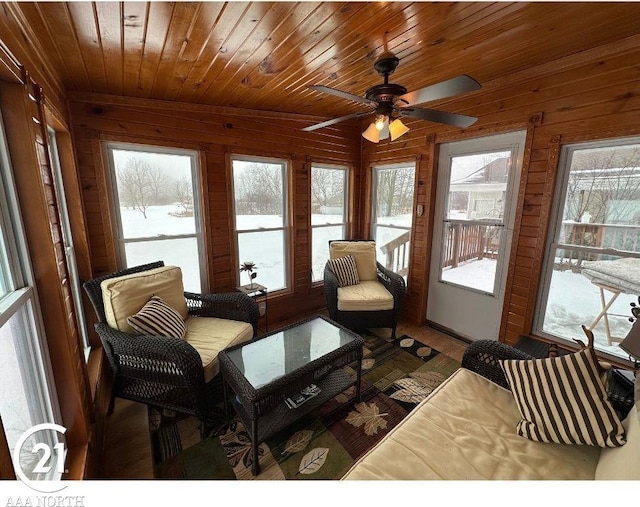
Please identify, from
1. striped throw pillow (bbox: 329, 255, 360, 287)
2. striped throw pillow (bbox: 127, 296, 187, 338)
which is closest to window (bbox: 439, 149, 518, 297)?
striped throw pillow (bbox: 329, 255, 360, 287)

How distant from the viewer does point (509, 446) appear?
119 cm

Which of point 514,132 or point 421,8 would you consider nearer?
point 421,8

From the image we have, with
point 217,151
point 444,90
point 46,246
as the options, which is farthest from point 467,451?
point 217,151

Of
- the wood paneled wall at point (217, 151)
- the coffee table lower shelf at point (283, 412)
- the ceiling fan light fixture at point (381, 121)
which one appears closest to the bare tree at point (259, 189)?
the wood paneled wall at point (217, 151)

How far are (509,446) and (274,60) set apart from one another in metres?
2.46

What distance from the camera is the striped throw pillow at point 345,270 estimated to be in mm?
3176

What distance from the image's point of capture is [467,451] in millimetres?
1154

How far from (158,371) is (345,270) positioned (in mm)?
2053

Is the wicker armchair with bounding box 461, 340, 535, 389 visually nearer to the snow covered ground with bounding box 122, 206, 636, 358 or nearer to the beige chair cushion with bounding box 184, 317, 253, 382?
the snow covered ground with bounding box 122, 206, 636, 358

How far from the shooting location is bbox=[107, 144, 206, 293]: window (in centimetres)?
240

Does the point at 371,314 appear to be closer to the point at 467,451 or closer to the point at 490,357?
the point at 490,357

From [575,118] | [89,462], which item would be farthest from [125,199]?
[575,118]

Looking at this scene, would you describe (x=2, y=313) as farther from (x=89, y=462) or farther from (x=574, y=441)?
(x=574, y=441)

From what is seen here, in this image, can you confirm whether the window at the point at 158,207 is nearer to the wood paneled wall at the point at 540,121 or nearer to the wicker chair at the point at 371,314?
the wicker chair at the point at 371,314
